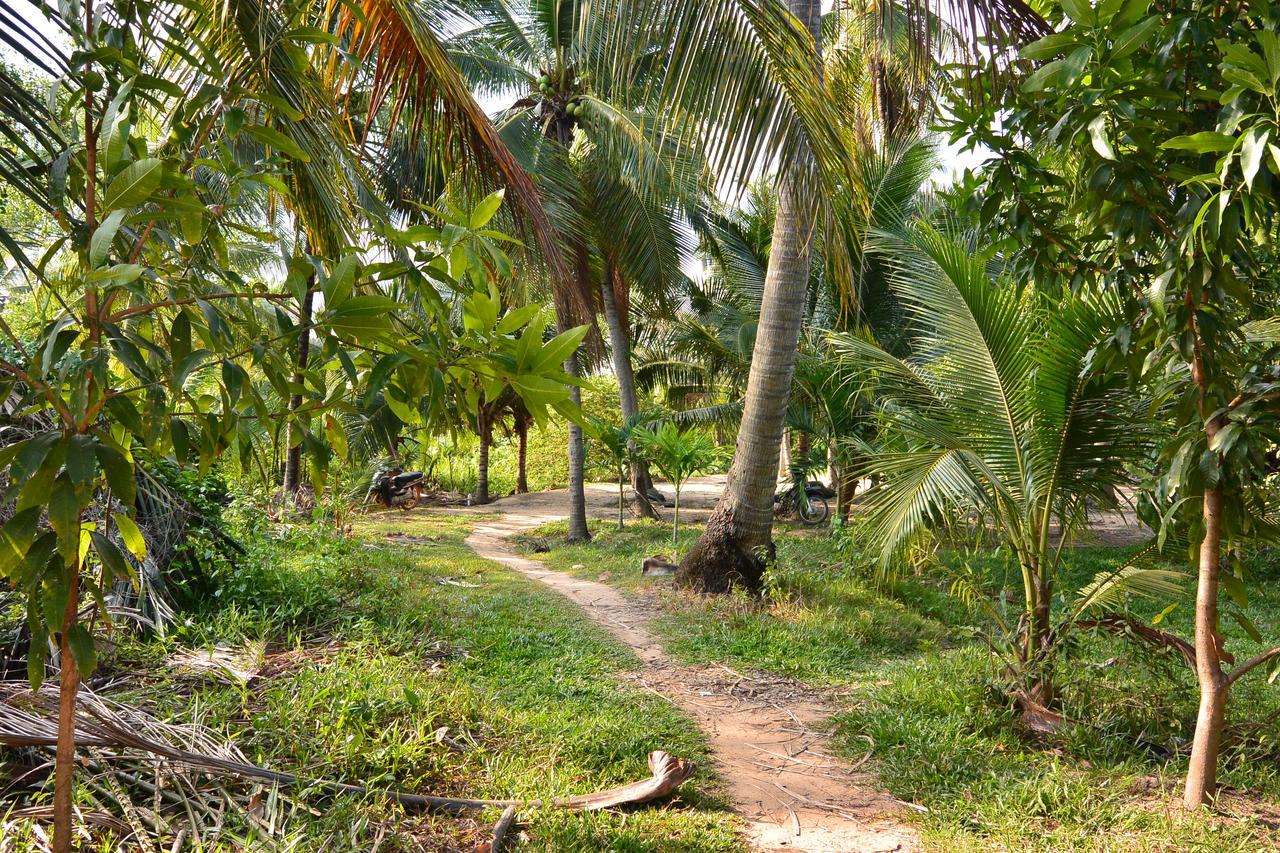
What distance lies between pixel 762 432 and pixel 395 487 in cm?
1352

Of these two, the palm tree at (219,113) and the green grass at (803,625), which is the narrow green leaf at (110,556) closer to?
the palm tree at (219,113)

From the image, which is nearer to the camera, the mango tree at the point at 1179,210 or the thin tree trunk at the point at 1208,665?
the mango tree at the point at 1179,210

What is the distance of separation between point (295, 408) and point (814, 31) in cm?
540

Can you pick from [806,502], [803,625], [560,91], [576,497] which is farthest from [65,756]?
[806,502]

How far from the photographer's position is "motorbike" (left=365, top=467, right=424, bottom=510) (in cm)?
1812

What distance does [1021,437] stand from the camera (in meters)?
4.47

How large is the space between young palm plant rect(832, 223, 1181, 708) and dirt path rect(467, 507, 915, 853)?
3.47 feet

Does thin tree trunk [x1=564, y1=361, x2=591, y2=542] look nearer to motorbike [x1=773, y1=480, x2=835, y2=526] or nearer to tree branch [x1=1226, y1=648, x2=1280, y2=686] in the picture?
motorbike [x1=773, y1=480, x2=835, y2=526]

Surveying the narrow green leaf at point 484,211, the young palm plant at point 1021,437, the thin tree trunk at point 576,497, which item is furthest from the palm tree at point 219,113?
the thin tree trunk at point 576,497

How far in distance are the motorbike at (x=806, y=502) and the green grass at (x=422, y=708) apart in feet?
24.9

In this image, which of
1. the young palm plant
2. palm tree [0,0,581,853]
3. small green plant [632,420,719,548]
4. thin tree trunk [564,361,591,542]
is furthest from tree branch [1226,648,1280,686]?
thin tree trunk [564,361,591,542]

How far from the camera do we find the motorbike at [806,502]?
13.1 m

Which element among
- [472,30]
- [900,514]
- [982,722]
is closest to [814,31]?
[900,514]

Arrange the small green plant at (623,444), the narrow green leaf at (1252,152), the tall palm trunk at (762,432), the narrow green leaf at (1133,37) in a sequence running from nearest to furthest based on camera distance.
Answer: the narrow green leaf at (1252,152) → the narrow green leaf at (1133,37) → the tall palm trunk at (762,432) → the small green plant at (623,444)
